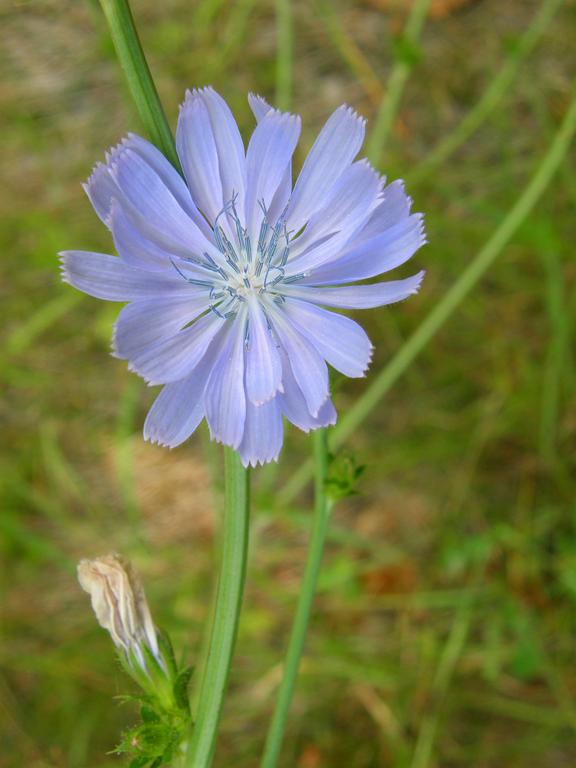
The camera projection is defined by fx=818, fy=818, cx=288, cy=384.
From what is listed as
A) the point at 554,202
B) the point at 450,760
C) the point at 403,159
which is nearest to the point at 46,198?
the point at 403,159

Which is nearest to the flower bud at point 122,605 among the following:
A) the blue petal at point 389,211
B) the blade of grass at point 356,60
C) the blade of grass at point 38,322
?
the blue petal at point 389,211

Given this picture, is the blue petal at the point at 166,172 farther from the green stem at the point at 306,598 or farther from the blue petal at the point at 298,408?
the green stem at the point at 306,598

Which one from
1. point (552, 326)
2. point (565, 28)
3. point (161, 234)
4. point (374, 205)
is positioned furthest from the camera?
point (565, 28)

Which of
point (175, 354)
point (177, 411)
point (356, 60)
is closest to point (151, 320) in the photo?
point (175, 354)

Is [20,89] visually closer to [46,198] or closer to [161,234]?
[46,198]

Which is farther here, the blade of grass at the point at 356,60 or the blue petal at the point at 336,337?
the blade of grass at the point at 356,60

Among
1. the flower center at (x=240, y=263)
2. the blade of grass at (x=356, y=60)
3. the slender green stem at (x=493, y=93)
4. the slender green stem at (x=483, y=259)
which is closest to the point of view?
the flower center at (x=240, y=263)
